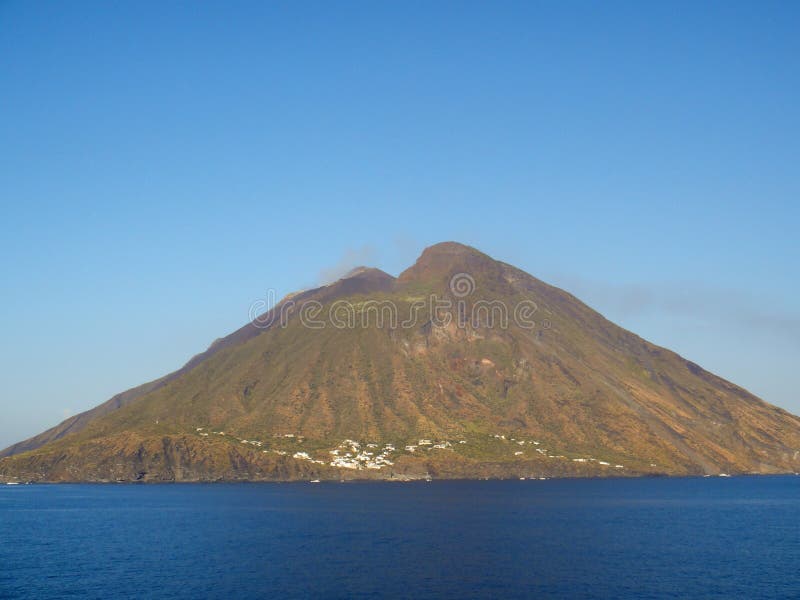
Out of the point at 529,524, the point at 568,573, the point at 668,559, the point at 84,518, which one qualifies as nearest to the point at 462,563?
A: the point at 568,573

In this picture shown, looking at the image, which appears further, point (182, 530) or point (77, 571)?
point (182, 530)

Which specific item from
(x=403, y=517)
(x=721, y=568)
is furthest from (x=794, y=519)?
(x=403, y=517)

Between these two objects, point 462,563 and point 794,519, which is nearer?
point 462,563

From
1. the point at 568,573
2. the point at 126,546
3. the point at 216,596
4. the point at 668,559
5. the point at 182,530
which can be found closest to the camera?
the point at 216,596

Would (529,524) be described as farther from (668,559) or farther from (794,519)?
(794,519)

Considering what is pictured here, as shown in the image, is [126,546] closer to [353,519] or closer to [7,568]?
[7,568]

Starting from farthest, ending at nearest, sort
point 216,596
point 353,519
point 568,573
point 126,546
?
point 353,519 < point 126,546 < point 568,573 < point 216,596

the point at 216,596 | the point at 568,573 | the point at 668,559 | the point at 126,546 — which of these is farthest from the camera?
the point at 126,546
